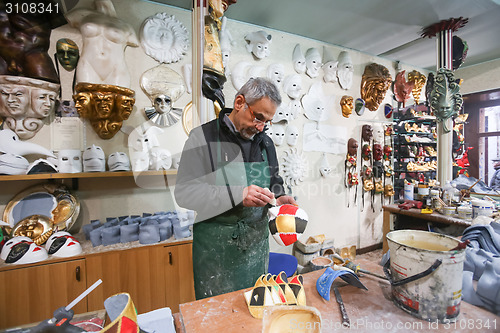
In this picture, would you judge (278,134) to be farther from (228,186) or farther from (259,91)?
(228,186)

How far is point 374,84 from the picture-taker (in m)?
3.95

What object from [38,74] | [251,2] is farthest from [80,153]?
[251,2]

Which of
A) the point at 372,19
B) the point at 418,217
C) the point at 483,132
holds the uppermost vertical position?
the point at 372,19

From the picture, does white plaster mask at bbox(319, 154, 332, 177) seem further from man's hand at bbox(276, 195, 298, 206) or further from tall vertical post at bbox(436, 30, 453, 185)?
man's hand at bbox(276, 195, 298, 206)

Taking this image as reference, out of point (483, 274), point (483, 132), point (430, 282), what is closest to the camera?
point (430, 282)

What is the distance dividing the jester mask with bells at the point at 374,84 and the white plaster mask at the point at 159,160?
3475 millimetres

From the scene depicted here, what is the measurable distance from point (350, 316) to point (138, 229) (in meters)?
2.00

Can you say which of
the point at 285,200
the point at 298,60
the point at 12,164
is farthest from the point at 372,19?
the point at 12,164

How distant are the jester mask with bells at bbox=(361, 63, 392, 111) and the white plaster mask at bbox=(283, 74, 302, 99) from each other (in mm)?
1485

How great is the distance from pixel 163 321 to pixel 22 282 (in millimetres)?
1689

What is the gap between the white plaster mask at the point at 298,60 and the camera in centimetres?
330

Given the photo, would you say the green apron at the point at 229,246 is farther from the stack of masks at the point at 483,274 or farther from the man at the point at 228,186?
the stack of masks at the point at 483,274

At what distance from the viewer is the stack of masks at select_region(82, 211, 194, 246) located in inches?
82.9

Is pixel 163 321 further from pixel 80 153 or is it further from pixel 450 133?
pixel 450 133
